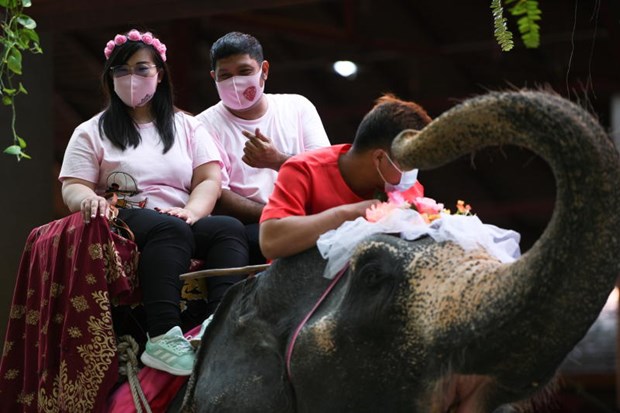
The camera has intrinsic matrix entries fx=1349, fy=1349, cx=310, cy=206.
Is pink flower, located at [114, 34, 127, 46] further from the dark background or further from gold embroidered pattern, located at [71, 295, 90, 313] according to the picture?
the dark background

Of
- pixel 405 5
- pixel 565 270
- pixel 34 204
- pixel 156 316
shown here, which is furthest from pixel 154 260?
pixel 405 5

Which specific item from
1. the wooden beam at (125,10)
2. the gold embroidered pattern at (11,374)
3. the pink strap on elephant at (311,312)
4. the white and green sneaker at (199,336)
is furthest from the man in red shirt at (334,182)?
the wooden beam at (125,10)

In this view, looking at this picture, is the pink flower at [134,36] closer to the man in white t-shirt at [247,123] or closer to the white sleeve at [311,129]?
the man in white t-shirt at [247,123]

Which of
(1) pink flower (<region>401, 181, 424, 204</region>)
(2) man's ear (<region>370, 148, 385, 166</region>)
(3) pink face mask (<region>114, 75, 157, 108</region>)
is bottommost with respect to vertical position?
(1) pink flower (<region>401, 181, 424, 204</region>)

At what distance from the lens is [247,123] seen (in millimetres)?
4645

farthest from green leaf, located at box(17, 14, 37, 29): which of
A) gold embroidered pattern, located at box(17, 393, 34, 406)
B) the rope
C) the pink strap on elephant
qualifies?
the pink strap on elephant

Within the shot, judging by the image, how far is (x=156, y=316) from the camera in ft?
12.8

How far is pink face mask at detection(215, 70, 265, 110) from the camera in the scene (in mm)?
4496

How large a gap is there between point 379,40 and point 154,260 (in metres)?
8.44

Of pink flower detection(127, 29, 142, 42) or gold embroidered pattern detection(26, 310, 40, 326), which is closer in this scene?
gold embroidered pattern detection(26, 310, 40, 326)

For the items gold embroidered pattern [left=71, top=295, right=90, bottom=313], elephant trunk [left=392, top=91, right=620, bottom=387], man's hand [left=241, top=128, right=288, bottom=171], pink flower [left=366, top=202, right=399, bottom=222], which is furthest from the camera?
man's hand [left=241, top=128, right=288, bottom=171]

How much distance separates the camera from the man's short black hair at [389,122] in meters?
3.45

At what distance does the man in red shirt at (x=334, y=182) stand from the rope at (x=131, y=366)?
0.61 m

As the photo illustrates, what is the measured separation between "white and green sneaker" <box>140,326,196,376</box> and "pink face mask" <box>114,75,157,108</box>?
87 centimetres
